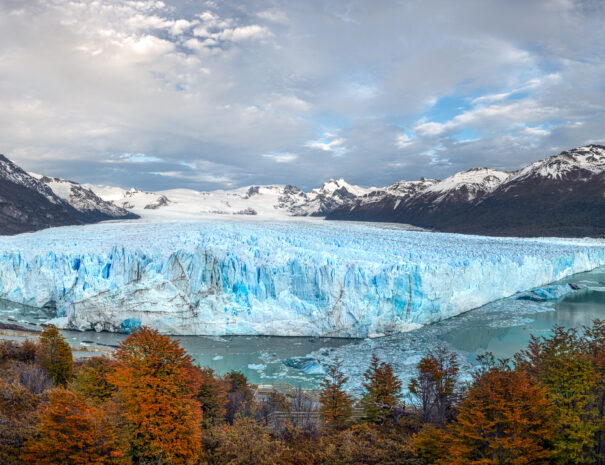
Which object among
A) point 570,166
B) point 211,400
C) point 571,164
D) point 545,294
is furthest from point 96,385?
point 571,164

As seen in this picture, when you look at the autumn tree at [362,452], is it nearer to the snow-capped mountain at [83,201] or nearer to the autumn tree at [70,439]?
the autumn tree at [70,439]

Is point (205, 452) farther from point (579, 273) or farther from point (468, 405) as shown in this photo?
point (579, 273)

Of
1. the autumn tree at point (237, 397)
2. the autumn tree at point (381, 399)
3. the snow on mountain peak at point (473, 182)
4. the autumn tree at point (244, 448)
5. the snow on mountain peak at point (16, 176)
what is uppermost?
the snow on mountain peak at point (473, 182)

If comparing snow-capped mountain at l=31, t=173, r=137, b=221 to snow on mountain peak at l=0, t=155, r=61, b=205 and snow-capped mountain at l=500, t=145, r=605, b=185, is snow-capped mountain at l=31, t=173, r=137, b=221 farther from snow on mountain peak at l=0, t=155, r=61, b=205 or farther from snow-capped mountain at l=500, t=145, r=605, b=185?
snow-capped mountain at l=500, t=145, r=605, b=185

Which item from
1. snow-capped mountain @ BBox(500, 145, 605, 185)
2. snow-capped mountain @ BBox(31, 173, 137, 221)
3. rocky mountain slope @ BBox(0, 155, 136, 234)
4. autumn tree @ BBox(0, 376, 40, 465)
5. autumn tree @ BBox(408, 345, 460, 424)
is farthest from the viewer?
snow-capped mountain @ BBox(31, 173, 137, 221)

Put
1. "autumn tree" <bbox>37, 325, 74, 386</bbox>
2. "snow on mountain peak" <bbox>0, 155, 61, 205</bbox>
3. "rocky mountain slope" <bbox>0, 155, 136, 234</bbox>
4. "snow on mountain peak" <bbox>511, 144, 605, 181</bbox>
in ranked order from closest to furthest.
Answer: "autumn tree" <bbox>37, 325, 74, 386</bbox> < "rocky mountain slope" <bbox>0, 155, 136, 234</bbox> < "snow on mountain peak" <bbox>0, 155, 61, 205</bbox> < "snow on mountain peak" <bbox>511, 144, 605, 181</bbox>

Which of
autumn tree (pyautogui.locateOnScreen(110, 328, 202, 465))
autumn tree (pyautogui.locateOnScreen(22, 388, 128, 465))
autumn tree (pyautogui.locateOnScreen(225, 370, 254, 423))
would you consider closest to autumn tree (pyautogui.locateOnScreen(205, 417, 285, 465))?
autumn tree (pyautogui.locateOnScreen(110, 328, 202, 465))

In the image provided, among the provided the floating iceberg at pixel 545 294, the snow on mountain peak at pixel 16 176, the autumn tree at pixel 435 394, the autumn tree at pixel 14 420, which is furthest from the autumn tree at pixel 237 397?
the snow on mountain peak at pixel 16 176
